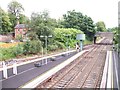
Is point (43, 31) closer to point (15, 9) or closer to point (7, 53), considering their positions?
point (7, 53)

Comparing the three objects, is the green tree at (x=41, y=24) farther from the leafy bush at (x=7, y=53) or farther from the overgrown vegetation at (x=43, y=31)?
the leafy bush at (x=7, y=53)

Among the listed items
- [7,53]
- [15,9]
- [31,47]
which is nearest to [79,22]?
[15,9]

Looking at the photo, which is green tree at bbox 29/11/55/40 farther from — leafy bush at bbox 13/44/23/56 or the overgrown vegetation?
leafy bush at bbox 13/44/23/56

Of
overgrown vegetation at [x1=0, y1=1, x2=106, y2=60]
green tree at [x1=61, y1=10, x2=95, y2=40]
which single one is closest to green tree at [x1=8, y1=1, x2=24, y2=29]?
overgrown vegetation at [x1=0, y1=1, x2=106, y2=60]

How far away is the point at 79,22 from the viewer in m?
55.6

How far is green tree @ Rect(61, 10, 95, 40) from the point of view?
55062mm

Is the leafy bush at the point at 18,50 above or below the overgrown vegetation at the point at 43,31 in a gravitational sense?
below

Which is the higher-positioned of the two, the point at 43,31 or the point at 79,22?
the point at 79,22

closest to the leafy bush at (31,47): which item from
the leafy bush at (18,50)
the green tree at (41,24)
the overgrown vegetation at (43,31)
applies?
the overgrown vegetation at (43,31)

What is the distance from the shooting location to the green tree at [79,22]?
55062 millimetres

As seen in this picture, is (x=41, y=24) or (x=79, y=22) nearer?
(x=41, y=24)

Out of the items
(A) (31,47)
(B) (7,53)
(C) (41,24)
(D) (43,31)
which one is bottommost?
(B) (7,53)

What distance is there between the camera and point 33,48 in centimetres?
2625

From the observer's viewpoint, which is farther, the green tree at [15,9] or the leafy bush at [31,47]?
the green tree at [15,9]
